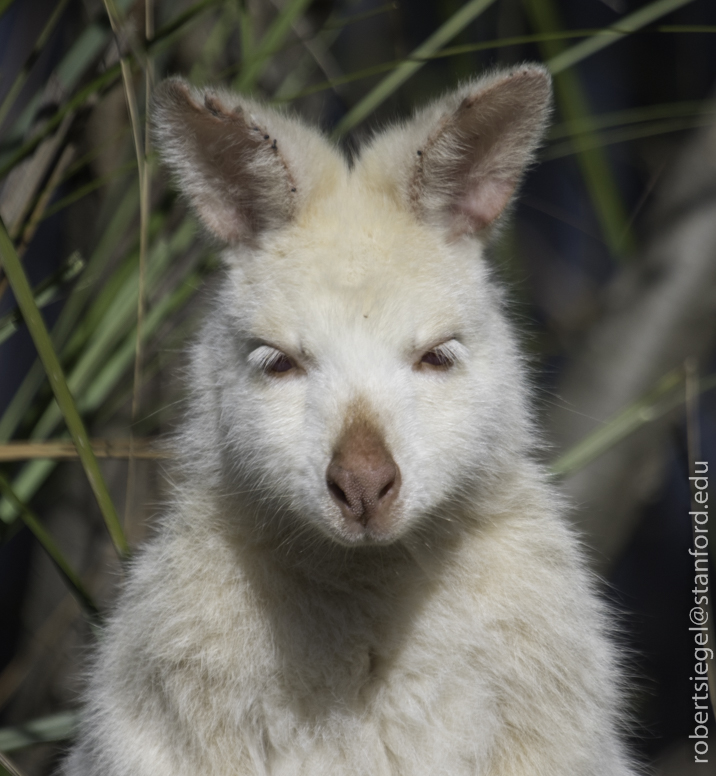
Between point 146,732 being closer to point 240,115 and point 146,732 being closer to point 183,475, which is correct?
point 183,475

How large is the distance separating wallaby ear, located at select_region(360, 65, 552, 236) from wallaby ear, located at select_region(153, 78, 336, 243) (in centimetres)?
22

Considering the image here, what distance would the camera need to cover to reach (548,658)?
201 cm

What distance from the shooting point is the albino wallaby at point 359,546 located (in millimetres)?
1860

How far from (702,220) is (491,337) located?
6.08ft

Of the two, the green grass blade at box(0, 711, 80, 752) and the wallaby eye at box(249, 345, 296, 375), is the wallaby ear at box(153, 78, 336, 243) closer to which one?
the wallaby eye at box(249, 345, 296, 375)

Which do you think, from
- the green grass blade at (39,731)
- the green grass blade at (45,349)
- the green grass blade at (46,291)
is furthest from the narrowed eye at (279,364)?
the green grass blade at (39,731)

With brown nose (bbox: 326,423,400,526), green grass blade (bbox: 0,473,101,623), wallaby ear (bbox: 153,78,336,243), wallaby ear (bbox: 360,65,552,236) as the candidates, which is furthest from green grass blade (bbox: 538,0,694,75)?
green grass blade (bbox: 0,473,101,623)

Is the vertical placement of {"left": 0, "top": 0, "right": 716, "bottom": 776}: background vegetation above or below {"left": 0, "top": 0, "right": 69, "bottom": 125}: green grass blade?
below

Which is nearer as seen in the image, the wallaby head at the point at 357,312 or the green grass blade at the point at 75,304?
the wallaby head at the point at 357,312

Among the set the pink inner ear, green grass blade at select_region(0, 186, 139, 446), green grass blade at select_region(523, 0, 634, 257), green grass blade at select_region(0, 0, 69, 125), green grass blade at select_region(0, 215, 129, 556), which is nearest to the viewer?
green grass blade at select_region(0, 215, 129, 556)

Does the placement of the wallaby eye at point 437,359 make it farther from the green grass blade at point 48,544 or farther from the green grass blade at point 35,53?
the green grass blade at point 35,53

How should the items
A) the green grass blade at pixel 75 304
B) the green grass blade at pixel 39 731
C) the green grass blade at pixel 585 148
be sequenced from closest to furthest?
the green grass blade at pixel 39 731, the green grass blade at pixel 75 304, the green grass blade at pixel 585 148

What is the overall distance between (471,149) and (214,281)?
2.63ft

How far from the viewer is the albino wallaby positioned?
73.2 inches
